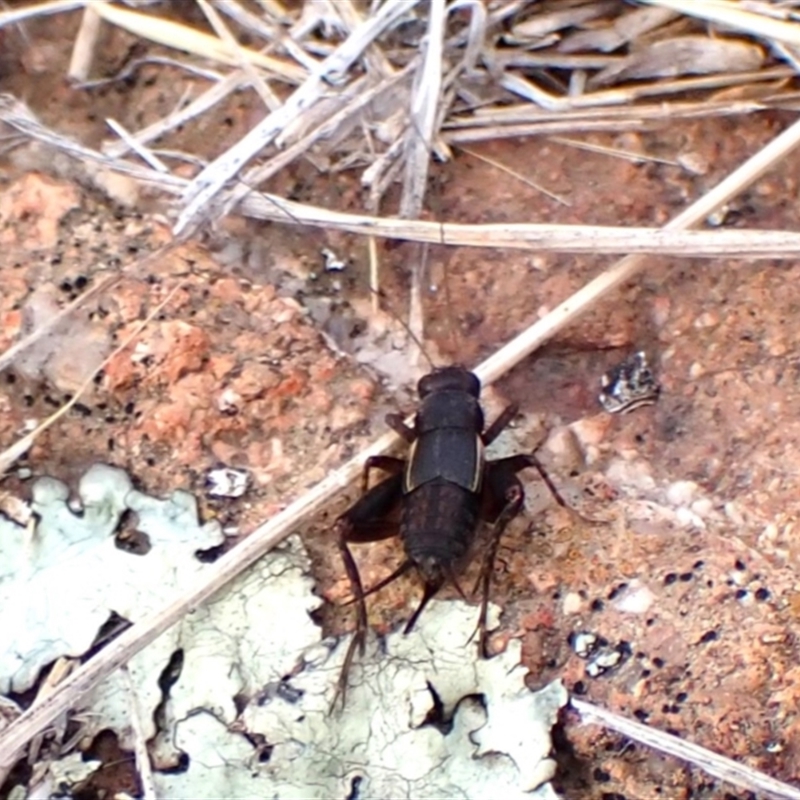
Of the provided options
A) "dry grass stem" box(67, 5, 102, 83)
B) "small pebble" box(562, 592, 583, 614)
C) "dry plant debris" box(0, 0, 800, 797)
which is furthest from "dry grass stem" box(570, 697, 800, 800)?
"dry grass stem" box(67, 5, 102, 83)

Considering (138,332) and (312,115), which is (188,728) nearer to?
(138,332)

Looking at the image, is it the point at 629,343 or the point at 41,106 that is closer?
the point at 629,343

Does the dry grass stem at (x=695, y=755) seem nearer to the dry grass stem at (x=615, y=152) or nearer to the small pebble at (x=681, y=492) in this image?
the small pebble at (x=681, y=492)

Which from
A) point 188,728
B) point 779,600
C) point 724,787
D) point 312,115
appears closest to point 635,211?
point 312,115

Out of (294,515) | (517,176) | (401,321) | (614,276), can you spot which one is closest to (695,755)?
(294,515)

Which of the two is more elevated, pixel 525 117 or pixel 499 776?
pixel 525 117

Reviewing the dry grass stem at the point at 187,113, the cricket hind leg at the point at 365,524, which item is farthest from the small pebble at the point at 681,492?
the dry grass stem at the point at 187,113
